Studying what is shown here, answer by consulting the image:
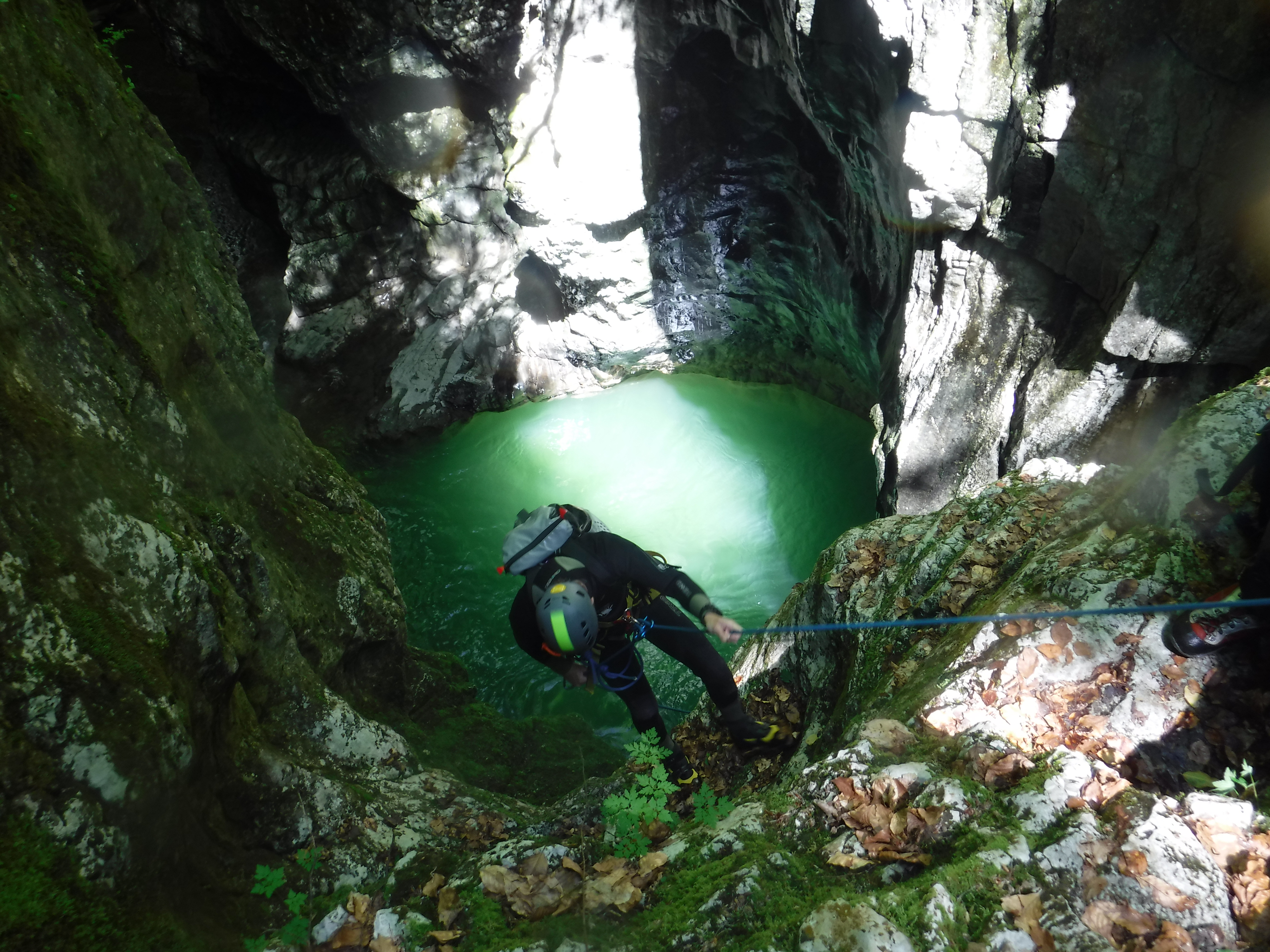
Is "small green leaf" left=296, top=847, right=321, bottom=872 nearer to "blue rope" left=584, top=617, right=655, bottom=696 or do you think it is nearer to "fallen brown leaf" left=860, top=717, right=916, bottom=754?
"blue rope" left=584, top=617, right=655, bottom=696

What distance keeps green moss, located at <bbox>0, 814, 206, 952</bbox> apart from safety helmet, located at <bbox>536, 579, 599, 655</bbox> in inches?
68.7

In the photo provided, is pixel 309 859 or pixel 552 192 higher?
pixel 552 192

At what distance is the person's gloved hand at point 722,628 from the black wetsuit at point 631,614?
78mm

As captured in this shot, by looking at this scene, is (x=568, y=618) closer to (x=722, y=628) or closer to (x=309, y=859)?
(x=722, y=628)

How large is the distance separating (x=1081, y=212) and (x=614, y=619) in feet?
15.2

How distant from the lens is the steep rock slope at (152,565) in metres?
1.99

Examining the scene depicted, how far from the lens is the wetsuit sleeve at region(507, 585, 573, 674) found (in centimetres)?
366

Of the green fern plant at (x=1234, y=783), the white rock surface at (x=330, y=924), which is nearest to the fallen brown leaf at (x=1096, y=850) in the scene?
the green fern plant at (x=1234, y=783)

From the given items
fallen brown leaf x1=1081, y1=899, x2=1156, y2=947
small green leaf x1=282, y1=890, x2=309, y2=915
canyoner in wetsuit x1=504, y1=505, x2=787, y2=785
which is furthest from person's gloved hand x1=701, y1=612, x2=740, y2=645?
small green leaf x1=282, y1=890, x2=309, y2=915

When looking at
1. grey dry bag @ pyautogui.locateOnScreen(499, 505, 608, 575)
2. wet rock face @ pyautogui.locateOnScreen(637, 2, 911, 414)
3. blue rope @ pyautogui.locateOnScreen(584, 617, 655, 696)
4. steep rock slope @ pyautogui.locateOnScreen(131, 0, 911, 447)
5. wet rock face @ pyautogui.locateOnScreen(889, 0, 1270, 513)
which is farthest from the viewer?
steep rock slope @ pyautogui.locateOnScreen(131, 0, 911, 447)

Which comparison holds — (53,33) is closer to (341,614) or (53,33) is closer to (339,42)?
(341,614)

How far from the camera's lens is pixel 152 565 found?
242 centimetres

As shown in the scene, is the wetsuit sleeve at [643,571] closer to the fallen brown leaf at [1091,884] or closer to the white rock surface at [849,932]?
the white rock surface at [849,932]

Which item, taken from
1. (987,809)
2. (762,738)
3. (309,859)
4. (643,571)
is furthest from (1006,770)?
(309,859)
